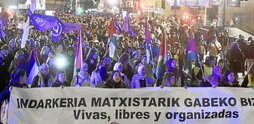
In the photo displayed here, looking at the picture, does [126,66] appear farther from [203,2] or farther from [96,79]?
[203,2]

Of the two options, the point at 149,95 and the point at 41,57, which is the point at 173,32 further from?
the point at 149,95

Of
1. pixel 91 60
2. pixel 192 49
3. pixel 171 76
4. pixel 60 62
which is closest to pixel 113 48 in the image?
pixel 91 60

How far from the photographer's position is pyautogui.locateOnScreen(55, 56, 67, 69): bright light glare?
8.60 meters

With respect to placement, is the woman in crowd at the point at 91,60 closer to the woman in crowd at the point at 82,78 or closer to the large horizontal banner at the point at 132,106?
the woman in crowd at the point at 82,78

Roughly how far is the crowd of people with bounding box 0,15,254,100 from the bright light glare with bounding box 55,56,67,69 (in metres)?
0.09

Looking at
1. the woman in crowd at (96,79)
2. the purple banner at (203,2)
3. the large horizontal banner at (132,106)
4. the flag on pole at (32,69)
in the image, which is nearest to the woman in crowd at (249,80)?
the woman in crowd at (96,79)

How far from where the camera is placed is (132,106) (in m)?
4.08

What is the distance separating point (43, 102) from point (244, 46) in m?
7.12

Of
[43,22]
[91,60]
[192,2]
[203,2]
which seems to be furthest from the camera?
[192,2]

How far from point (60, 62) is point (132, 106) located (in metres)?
5.08

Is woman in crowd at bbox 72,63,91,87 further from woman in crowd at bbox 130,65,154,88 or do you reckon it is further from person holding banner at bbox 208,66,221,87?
person holding banner at bbox 208,66,221,87

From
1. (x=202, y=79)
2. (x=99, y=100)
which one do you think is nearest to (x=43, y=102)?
(x=99, y=100)

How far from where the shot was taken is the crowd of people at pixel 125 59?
7.00m

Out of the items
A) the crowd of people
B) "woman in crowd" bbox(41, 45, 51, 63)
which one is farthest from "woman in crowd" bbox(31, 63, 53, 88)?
"woman in crowd" bbox(41, 45, 51, 63)
